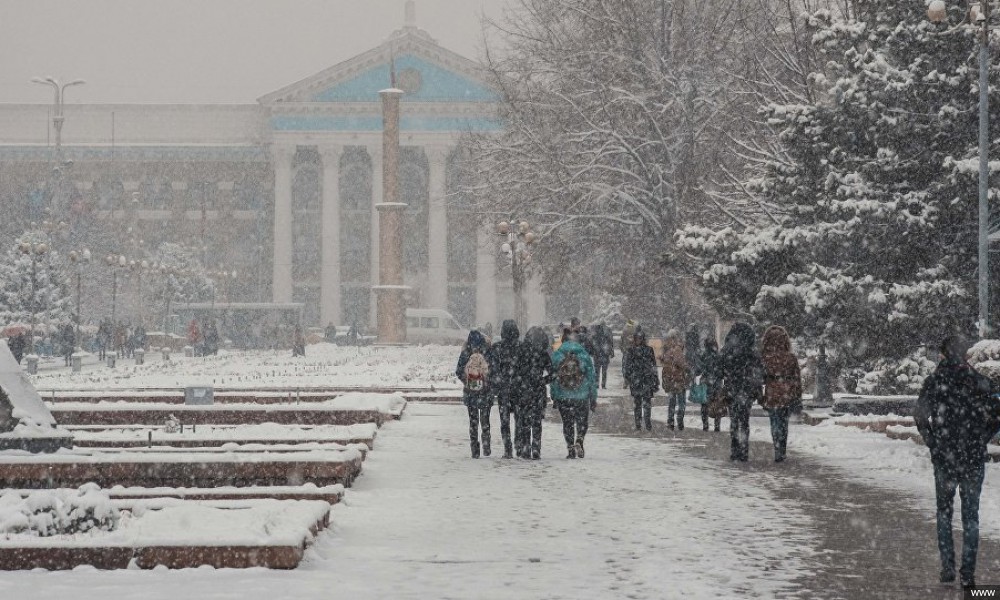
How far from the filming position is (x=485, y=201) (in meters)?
43.8

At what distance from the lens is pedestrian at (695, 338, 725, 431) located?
18016 mm

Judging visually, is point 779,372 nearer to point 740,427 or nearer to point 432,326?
point 740,427

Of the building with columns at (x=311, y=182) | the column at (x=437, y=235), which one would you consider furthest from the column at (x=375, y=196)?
the column at (x=437, y=235)

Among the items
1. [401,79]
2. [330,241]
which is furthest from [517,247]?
[330,241]

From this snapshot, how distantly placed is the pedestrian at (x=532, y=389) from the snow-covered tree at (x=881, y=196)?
6.89 metres

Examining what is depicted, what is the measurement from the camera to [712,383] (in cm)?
2098

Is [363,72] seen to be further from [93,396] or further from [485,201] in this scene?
[93,396]

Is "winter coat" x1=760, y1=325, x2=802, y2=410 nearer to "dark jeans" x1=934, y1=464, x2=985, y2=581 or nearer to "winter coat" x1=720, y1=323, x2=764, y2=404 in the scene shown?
"winter coat" x1=720, y1=323, x2=764, y2=404

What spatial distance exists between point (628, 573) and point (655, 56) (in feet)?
95.4

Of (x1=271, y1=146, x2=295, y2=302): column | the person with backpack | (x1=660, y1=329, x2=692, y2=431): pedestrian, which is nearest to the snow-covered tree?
(x1=660, y1=329, x2=692, y2=431): pedestrian

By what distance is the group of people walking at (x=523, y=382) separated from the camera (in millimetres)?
17344

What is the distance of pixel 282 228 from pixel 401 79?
12.4 m

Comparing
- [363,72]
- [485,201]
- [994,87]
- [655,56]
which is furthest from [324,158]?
[994,87]

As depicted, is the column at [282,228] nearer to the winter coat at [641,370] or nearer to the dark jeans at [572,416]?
the winter coat at [641,370]
